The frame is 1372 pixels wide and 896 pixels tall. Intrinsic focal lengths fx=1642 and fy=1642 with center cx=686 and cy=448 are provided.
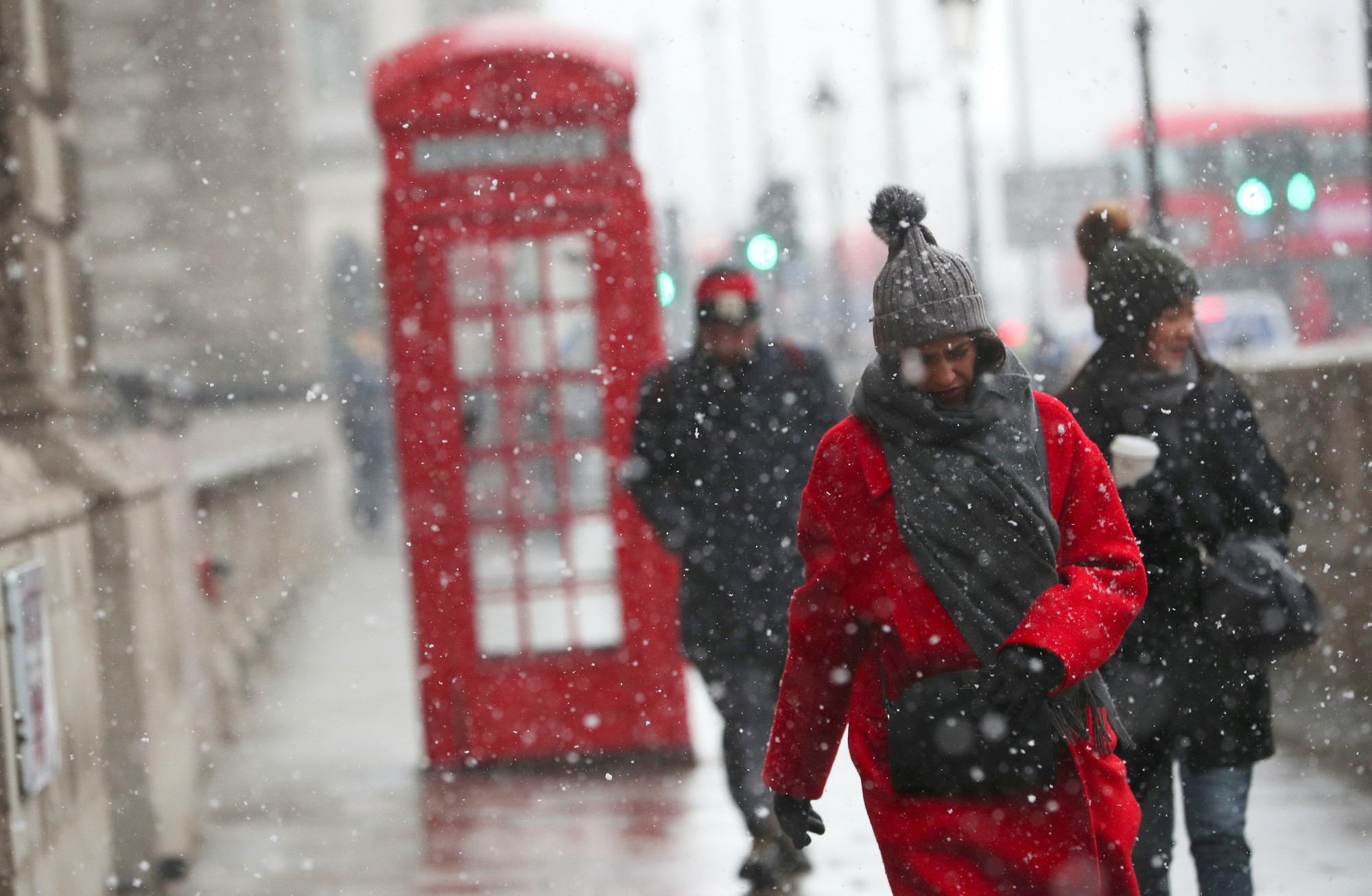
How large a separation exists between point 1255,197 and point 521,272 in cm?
383

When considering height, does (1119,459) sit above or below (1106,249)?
below

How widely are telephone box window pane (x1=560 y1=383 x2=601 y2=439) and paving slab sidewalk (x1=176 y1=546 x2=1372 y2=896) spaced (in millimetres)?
1171

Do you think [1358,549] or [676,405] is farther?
[1358,549]

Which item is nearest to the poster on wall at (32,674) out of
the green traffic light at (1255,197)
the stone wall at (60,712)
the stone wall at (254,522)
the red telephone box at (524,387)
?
the stone wall at (60,712)

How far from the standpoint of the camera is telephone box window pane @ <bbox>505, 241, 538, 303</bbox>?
5441 millimetres

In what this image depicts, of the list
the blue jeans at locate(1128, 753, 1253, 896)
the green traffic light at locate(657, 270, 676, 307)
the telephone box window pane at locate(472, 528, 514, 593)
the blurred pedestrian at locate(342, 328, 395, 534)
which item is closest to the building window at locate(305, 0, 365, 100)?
the blurred pedestrian at locate(342, 328, 395, 534)

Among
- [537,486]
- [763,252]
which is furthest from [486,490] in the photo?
[763,252]

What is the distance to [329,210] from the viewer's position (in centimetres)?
3472

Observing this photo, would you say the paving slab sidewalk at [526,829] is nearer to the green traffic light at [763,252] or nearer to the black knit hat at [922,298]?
the green traffic light at [763,252]

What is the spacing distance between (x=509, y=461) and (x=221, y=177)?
39.8 ft

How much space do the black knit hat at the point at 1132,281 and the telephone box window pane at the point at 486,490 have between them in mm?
2637

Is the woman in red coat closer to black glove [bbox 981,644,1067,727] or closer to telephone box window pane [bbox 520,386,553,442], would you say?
black glove [bbox 981,644,1067,727]

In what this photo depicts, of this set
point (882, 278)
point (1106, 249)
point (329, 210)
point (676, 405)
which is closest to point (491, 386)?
point (676, 405)

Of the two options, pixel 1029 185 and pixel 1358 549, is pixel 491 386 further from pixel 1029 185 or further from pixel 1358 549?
pixel 1029 185
